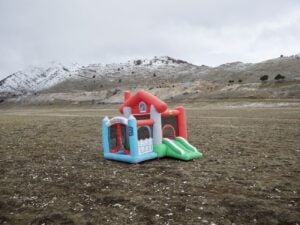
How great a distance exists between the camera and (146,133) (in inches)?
521

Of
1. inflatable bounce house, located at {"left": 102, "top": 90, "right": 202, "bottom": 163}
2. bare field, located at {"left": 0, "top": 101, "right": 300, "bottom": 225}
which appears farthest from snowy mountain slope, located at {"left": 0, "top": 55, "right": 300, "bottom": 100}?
bare field, located at {"left": 0, "top": 101, "right": 300, "bottom": 225}

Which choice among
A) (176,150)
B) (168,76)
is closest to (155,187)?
(176,150)

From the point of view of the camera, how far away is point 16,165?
503 inches

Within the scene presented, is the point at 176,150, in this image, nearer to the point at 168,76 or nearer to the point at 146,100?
the point at 146,100

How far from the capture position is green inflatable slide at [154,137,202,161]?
1283 cm

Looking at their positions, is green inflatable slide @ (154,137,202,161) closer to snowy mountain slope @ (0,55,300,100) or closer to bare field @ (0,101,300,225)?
bare field @ (0,101,300,225)

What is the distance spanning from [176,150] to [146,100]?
2.47 metres

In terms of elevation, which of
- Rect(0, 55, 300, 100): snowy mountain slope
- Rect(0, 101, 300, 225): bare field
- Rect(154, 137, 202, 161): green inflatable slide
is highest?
Rect(0, 55, 300, 100): snowy mountain slope

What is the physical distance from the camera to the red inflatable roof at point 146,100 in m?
13.1

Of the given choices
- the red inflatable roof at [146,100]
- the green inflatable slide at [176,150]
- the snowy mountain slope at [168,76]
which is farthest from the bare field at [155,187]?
the snowy mountain slope at [168,76]

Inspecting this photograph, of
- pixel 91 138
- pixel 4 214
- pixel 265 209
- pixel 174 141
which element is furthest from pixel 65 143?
pixel 265 209

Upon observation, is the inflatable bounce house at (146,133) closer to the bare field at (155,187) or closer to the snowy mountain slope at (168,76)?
the bare field at (155,187)

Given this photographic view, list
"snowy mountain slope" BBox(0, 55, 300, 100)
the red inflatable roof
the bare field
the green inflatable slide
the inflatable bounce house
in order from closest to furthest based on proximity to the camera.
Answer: the bare field < the inflatable bounce house < the green inflatable slide < the red inflatable roof < "snowy mountain slope" BBox(0, 55, 300, 100)

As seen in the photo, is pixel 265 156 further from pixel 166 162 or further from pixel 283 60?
pixel 283 60
